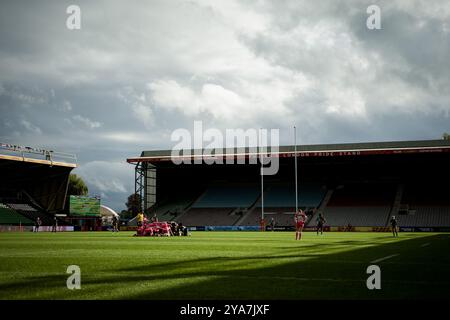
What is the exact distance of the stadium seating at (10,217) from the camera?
58987 millimetres

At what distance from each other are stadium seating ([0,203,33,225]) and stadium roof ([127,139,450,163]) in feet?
49.2

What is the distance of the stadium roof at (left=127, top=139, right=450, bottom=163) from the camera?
55250 mm

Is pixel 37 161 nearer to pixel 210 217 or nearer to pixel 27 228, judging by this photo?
pixel 27 228

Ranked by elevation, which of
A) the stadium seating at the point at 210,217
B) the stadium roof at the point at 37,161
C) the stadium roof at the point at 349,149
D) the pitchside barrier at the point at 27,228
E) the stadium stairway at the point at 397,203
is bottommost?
the pitchside barrier at the point at 27,228

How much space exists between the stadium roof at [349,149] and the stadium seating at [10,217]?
590 inches

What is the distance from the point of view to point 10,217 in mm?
60031

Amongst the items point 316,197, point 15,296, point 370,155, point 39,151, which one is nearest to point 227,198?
point 316,197

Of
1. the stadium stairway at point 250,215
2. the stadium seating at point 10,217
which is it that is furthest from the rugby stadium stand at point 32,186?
the stadium stairway at point 250,215

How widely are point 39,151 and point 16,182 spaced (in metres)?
6.46

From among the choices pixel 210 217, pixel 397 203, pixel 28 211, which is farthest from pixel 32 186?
pixel 397 203

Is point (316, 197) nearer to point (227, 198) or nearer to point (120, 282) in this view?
point (227, 198)

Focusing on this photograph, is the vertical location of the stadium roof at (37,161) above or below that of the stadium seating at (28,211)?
above

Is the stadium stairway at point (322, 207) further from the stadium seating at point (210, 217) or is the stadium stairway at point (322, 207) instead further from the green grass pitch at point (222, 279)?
the green grass pitch at point (222, 279)
